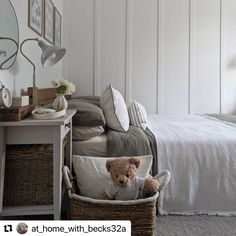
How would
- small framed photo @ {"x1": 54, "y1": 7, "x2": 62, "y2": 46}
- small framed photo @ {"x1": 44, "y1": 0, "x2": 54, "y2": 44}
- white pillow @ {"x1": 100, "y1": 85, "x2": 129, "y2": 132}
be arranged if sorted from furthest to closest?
small framed photo @ {"x1": 54, "y1": 7, "x2": 62, "y2": 46} < small framed photo @ {"x1": 44, "y1": 0, "x2": 54, "y2": 44} < white pillow @ {"x1": 100, "y1": 85, "x2": 129, "y2": 132}

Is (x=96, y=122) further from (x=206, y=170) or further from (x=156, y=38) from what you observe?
(x=156, y=38)

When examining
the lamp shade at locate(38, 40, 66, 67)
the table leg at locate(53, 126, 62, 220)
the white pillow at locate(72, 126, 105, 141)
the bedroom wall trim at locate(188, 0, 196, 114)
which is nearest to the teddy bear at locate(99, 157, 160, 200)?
the table leg at locate(53, 126, 62, 220)

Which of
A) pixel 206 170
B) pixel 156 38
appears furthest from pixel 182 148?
pixel 156 38

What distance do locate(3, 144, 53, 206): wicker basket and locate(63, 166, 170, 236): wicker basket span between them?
180 mm

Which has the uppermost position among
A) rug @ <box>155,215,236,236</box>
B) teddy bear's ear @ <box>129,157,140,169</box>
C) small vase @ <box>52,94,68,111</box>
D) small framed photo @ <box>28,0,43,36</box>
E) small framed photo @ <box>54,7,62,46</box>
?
small framed photo @ <box>54,7,62,46</box>

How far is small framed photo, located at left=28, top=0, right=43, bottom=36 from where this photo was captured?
7.25 feet

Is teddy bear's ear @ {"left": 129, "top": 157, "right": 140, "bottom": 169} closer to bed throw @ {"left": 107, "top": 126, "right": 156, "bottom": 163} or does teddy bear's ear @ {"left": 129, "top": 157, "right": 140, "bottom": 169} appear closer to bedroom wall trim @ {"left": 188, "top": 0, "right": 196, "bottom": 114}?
bed throw @ {"left": 107, "top": 126, "right": 156, "bottom": 163}

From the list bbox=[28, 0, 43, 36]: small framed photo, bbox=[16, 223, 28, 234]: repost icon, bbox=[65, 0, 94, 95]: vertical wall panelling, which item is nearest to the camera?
bbox=[16, 223, 28, 234]: repost icon

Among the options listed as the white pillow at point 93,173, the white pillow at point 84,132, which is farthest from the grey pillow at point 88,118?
the white pillow at point 93,173

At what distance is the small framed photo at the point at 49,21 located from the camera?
2793 millimetres

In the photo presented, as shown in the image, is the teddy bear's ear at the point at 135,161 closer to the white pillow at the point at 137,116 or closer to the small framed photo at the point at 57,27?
the white pillow at the point at 137,116

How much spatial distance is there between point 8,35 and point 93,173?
1.01 m

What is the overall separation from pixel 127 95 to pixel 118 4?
1.33m

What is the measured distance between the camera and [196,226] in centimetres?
176
